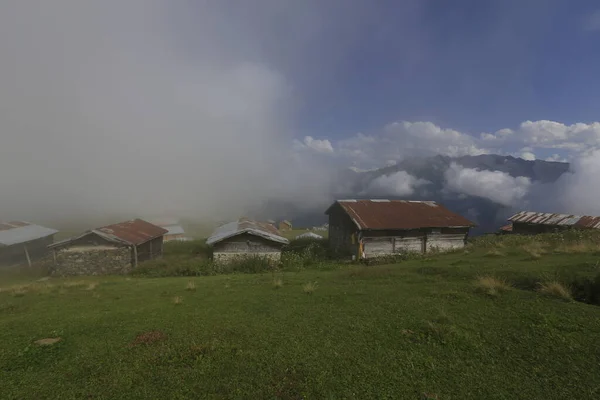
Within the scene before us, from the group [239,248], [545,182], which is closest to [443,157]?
[545,182]

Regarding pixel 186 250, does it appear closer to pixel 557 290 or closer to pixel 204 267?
pixel 204 267

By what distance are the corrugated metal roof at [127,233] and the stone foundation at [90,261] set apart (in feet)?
2.55

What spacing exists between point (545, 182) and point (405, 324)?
623 feet

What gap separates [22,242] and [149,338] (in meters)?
33.3

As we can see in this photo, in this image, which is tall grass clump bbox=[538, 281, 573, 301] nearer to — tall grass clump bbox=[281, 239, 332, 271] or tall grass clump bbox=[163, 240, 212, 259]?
tall grass clump bbox=[281, 239, 332, 271]

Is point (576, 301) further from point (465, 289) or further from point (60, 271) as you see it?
point (60, 271)

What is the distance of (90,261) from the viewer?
2606cm

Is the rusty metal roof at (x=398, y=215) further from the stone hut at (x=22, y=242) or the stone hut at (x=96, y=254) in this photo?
the stone hut at (x=22, y=242)

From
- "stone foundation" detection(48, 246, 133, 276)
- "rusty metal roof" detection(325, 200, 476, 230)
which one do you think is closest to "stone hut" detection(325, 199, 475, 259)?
"rusty metal roof" detection(325, 200, 476, 230)

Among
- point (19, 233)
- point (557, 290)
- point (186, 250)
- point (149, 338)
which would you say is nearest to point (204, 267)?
point (186, 250)

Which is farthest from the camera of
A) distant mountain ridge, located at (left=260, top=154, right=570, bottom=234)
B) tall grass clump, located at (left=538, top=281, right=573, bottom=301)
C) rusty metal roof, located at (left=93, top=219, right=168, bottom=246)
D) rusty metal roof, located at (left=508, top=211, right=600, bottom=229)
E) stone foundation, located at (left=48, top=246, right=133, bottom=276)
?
distant mountain ridge, located at (left=260, top=154, right=570, bottom=234)

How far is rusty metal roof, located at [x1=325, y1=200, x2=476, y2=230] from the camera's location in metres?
28.4

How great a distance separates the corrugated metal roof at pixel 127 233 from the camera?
26.2m

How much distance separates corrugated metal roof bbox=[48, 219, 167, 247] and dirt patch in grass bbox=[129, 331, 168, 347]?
20.1 metres
